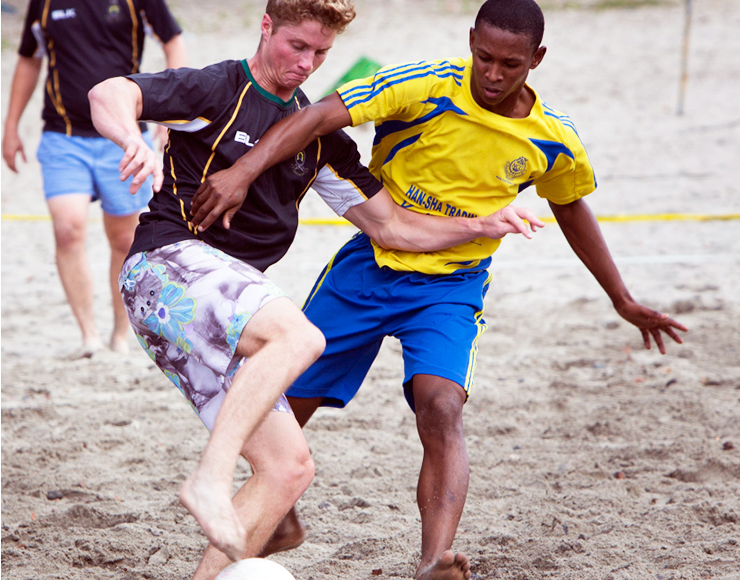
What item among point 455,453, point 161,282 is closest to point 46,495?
point 161,282

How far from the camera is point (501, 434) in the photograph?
418cm

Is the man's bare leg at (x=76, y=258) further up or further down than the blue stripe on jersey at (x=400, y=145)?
further down

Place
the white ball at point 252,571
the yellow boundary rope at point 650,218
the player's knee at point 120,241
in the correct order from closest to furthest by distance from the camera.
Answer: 1. the white ball at point 252,571
2. the player's knee at point 120,241
3. the yellow boundary rope at point 650,218

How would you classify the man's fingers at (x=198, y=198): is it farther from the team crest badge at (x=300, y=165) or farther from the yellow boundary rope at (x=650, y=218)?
the yellow boundary rope at (x=650, y=218)

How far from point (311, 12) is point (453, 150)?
711mm

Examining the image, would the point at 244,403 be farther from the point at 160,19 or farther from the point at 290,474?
the point at 160,19

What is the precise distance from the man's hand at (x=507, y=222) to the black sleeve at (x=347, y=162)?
1.40 ft

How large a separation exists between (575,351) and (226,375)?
3.21m

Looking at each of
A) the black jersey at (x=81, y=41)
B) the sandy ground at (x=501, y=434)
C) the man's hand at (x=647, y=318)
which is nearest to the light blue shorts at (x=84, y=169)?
the black jersey at (x=81, y=41)

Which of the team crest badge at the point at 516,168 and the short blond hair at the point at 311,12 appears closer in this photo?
the short blond hair at the point at 311,12

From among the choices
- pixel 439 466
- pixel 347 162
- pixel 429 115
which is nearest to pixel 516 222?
pixel 429 115

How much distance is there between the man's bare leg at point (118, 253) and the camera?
5.04 metres

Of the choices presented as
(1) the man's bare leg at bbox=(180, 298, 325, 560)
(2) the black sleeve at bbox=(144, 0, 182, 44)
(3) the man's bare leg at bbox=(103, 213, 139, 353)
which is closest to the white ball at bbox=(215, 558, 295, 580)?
(1) the man's bare leg at bbox=(180, 298, 325, 560)

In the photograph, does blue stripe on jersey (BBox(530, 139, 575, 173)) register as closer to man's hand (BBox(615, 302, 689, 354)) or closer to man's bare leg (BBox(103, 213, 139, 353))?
man's hand (BBox(615, 302, 689, 354))
